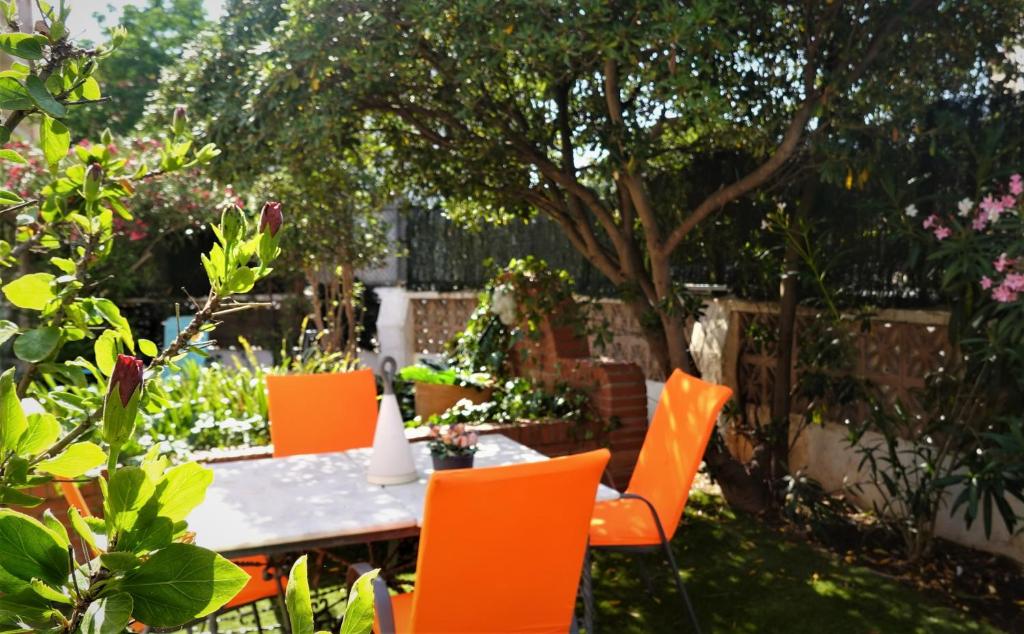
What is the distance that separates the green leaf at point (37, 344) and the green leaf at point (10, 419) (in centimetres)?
36

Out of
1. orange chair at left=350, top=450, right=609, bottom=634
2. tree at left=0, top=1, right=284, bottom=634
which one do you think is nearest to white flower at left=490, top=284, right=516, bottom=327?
orange chair at left=350, top=450, right=609, bottom=634

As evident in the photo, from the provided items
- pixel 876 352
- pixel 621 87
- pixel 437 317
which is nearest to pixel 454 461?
pixel 876 352

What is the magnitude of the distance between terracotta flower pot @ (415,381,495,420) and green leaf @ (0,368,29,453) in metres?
5.38

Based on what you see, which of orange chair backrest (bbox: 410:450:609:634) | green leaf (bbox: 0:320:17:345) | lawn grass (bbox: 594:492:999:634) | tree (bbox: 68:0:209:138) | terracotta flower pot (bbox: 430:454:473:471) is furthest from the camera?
tree (bbox: 68:0:209:138)

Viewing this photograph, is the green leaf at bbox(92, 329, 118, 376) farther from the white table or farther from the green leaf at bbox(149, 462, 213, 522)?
the white table

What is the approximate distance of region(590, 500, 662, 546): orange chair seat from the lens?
A: 336 cm

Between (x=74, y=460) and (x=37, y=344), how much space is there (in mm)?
311

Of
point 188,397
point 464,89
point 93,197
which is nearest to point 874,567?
point 464,89

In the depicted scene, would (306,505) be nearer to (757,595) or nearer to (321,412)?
(321,412)

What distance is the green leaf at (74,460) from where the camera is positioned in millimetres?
587

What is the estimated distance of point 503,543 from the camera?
219 cm

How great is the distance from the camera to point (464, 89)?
456 centimetres

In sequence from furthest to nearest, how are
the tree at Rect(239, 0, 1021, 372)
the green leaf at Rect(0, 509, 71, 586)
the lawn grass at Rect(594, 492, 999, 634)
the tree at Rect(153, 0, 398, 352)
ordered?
1. the tree at Rect(153, 0, 398, 352)
2. the tree at Rect(239, 0, 1021, 372)
3. the lawn grass at Rect(594, 492, 999, 634)
4. the green leaf at Rect(0, 509, 71, 586)

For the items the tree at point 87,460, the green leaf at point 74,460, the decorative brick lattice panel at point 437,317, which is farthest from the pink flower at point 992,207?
the decorative brick lattice panel at point 437,317
